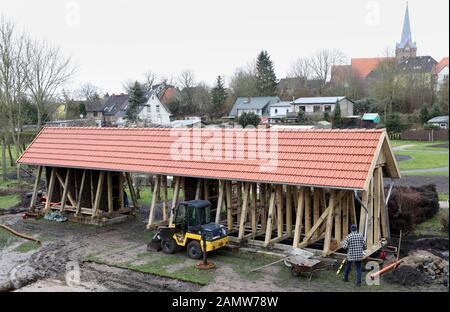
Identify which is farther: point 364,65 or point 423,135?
point 364,65

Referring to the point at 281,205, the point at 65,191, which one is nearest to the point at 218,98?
the point at 65,191

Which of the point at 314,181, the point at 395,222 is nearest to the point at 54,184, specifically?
the point at 314,181

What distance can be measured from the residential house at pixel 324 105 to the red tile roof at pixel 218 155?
1842 inches

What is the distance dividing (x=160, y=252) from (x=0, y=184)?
2404 cm

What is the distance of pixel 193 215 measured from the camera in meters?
14.5

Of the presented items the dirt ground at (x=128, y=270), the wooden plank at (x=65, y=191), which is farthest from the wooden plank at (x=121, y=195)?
the dirt ground at (x=128, y=270)

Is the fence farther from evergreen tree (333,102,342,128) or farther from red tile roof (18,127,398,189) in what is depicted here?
red tile roof (18,127,398,189)

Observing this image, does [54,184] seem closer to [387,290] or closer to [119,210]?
[119,210]

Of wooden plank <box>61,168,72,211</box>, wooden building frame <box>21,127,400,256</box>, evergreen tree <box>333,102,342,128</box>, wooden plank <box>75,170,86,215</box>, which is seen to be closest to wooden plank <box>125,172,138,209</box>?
wooden building frame <box>21,127,400,256</box>

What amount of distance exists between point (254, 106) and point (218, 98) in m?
9.29

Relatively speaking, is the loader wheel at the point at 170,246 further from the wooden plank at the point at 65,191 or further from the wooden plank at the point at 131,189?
the wooden plank at the point at 65,191

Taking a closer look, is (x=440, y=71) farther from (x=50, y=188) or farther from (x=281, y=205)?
(x=50, y=188)

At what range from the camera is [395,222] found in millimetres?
16203

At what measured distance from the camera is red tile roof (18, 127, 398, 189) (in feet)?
44.2
